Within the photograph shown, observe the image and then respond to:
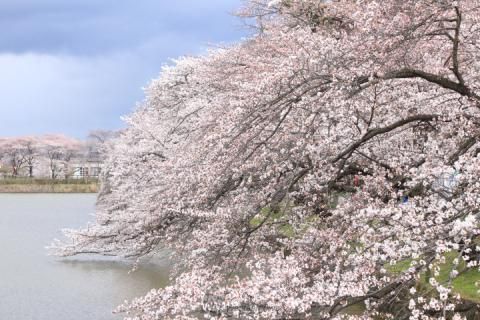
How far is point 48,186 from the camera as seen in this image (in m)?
52.9

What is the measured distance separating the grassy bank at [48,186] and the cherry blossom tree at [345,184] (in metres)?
45.6

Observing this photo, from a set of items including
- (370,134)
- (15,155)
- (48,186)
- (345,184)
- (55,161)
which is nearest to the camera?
(370,134)

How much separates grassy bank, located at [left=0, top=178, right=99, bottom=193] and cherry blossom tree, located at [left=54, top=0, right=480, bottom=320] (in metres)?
45.6

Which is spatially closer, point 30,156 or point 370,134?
point 370,134

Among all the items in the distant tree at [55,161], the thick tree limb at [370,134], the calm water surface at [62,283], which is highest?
the distant tree at [55,161]

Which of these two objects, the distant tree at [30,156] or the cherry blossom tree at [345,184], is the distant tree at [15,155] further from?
the cherry blossom tree at [345,184]

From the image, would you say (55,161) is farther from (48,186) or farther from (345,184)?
(345,184)

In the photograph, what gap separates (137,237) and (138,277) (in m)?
2.62

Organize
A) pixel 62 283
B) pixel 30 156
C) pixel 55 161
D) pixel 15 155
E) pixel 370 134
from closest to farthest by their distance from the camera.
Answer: pixel 370 134 → pixel 62 283 → pixel 30 156 → pixel 55 161 → pixel 15 155

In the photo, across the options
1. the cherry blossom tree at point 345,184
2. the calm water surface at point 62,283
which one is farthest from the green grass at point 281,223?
the calm water surface at point 62,283

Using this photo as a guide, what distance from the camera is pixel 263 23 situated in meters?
16.6

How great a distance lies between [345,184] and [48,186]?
1892 inches

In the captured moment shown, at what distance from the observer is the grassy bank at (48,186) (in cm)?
5288

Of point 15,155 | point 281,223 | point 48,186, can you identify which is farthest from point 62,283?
point 15,155
